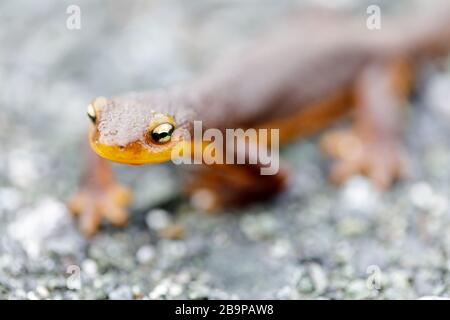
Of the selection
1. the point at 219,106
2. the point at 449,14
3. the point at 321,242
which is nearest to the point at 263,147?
the point at 219,106

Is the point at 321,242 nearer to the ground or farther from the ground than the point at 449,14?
nearer to the ground

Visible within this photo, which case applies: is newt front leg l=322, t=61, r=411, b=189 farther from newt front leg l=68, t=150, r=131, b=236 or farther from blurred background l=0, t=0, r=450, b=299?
newt front leg l=68, t=150, r=131, b=236

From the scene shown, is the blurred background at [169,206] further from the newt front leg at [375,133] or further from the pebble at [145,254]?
the newt front leg at [375,133]

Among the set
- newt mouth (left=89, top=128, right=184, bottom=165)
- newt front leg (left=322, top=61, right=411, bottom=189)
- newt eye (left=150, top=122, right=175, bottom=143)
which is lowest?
newt mouth (left=89, top=128, right=184, bottom=165)

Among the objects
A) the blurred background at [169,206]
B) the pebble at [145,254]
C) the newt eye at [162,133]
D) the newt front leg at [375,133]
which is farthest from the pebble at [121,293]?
the newt front leg at [375,133]

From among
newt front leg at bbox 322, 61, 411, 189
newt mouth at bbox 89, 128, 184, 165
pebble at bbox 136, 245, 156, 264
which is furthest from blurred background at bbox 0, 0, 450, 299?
newt mouth at bbox 89, 128, 184, 165

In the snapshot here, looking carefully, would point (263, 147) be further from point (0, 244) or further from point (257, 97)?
point (0, 244)

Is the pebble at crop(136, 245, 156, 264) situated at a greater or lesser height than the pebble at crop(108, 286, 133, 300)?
greater
